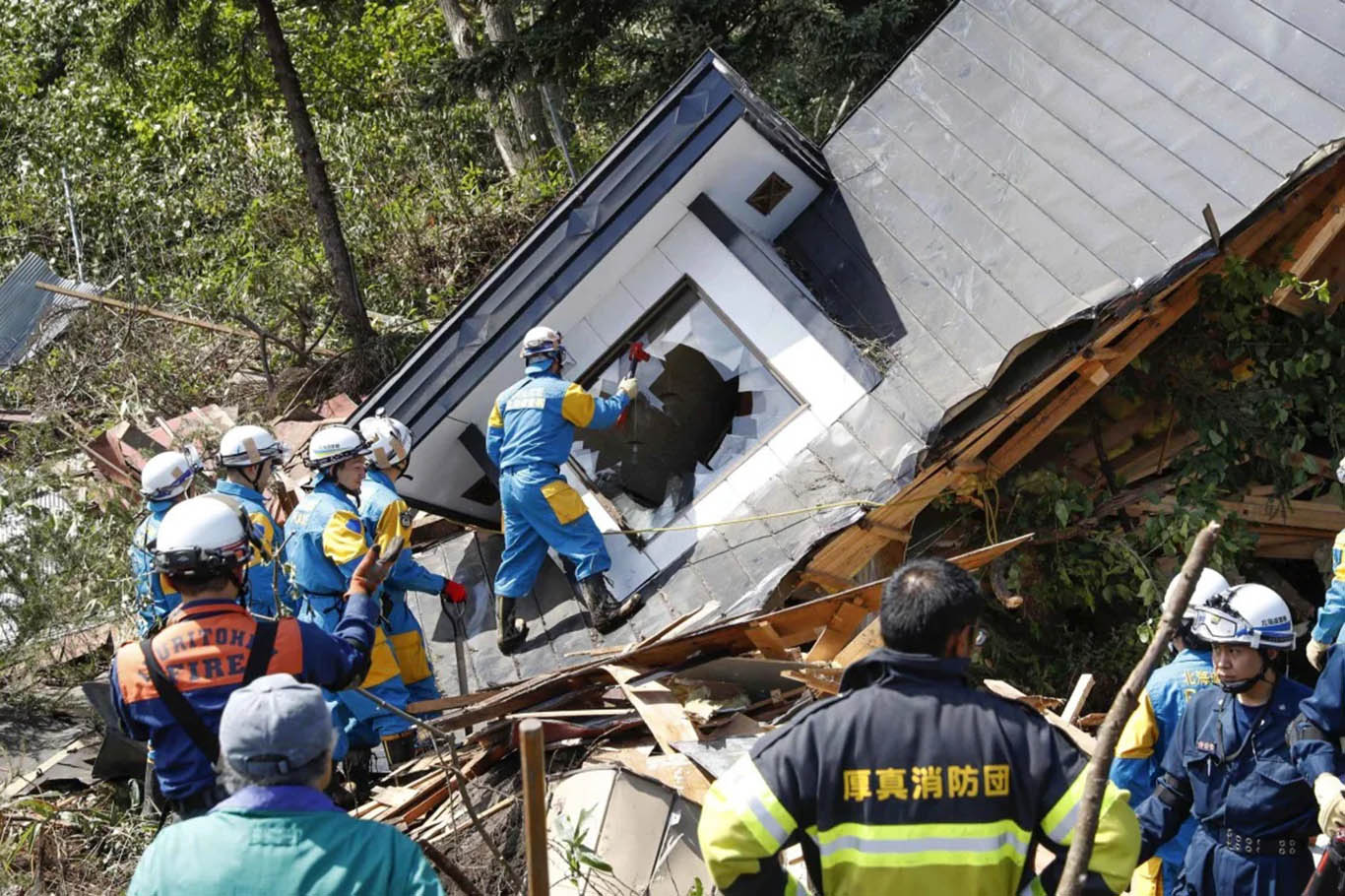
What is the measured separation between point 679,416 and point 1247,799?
4.29 m

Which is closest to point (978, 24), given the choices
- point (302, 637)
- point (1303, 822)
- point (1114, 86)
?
point (1114, 86)

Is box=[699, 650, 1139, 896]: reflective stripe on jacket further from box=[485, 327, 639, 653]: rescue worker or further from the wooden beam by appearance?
the wooden beam

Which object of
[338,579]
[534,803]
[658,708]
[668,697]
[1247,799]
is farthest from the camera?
[338,579]

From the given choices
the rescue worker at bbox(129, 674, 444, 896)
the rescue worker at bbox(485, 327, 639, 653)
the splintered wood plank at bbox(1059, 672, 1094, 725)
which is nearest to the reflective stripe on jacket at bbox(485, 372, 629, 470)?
the rescue worker at bbox(485, 327, 639, 653)

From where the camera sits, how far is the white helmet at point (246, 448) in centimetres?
688

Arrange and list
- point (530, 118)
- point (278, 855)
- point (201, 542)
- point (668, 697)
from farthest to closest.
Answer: point (530, 118), point (668, 697), point (201, 542), point (278, 855)

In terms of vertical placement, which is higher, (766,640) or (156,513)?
(156,513)

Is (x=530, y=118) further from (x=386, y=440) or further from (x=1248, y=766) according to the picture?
(x=1248, y=766)

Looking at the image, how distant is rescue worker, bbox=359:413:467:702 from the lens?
7.02 meters

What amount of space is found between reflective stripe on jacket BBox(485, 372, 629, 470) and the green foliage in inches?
88.6

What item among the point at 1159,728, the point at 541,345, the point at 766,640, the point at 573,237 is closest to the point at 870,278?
the point at 573,237

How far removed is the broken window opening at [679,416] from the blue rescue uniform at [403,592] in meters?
1.18

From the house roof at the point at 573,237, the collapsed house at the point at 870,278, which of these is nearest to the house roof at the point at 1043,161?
the collapsed house at the point at 870,278

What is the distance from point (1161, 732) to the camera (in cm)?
481
